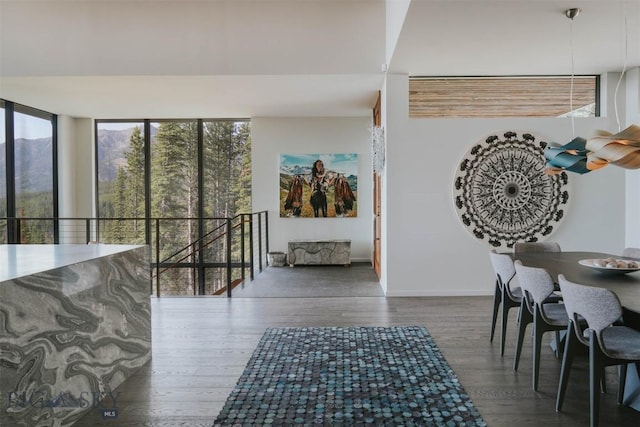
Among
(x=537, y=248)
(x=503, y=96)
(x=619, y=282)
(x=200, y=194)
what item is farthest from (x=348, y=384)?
(x=200, y=194)

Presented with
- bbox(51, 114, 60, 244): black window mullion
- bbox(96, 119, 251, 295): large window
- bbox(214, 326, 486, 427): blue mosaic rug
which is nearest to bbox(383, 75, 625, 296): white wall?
bbox(214, 326, 486, 427): blue mosaic rug

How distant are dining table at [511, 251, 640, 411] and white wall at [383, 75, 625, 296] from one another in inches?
67.3

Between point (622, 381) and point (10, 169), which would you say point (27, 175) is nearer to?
point (10, 169)

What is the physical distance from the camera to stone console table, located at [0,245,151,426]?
1.78 metres

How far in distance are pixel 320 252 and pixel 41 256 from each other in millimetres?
4899

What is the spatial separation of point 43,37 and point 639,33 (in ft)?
21.5

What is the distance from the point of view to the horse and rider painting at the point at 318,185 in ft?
23.8

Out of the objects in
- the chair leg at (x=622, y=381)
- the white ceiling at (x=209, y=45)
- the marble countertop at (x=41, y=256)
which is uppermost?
the white ceiling at (x=209, y=45)

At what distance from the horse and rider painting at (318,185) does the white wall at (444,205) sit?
246 centimetres

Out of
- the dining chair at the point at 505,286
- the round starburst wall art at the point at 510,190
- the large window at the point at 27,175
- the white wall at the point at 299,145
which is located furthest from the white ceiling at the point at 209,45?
the dining chair at the point at 505,286

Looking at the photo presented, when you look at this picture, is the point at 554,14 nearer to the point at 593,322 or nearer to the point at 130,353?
the point at 593,322

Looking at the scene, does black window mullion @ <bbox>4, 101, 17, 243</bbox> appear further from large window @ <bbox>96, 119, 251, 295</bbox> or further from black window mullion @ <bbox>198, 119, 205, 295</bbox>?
black window mullion @ <bbox>198, 119, 205, 295</bbox>

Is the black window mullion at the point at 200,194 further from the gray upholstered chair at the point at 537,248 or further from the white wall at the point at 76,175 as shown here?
the gray upholstered chair at the point at 537,248

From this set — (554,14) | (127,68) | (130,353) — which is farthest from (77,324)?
(554,14)
